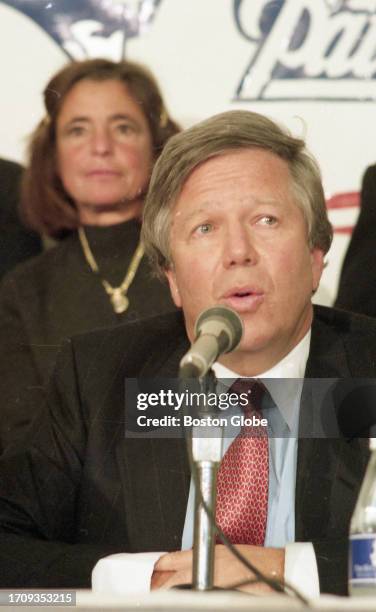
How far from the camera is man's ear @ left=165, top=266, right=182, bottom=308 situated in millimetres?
2285

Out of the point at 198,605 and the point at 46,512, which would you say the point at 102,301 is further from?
the point at 198,605

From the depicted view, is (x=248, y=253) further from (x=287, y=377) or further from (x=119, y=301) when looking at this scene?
(x=119, y=301)

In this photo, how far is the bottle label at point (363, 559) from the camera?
152 centimetres

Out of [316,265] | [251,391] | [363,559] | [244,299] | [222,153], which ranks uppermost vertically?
[222,153]

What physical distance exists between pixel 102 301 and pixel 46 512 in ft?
1.80

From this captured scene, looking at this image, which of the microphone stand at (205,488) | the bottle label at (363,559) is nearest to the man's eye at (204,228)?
the microphone stand at (205,488)

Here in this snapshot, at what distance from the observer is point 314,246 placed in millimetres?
2285

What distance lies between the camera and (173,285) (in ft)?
7.56

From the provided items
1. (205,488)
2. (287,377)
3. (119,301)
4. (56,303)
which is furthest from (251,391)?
Answer: (205,488)

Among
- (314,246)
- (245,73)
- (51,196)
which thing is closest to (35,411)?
(51,196)

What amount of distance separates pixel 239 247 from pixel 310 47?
2.10 ft

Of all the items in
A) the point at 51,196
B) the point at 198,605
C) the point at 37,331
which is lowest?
the point at 198,605

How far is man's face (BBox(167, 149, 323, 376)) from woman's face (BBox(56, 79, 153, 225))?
0.28 m

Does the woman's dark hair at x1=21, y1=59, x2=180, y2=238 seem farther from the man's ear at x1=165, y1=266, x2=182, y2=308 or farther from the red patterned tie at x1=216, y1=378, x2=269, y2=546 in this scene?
the red patterned tie at x1=216, y1=378, x2=269, y2=546
